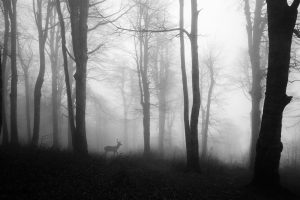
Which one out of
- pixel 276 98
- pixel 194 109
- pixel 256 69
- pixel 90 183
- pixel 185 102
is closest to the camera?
pixel 90 183

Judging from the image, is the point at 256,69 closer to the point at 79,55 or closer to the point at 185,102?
the point at 185,102

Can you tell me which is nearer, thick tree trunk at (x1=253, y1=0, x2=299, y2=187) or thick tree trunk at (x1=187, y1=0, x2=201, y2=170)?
thick tree trunk at (x1=253, y1=0, x2=299, y2=187)

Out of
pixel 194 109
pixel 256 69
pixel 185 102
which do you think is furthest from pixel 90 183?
pixel 256 69

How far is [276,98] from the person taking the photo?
20.6ft

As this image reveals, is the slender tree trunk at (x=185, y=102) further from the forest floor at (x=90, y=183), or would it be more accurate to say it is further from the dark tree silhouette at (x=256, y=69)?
the dark tree silhouette at (x=256, y=69)

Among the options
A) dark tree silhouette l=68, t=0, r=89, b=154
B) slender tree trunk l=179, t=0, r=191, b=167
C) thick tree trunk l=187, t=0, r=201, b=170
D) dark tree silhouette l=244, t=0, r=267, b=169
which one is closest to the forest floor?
thick tree trunk l=187, t=0, r=201, b=170

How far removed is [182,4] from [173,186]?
7950 mm

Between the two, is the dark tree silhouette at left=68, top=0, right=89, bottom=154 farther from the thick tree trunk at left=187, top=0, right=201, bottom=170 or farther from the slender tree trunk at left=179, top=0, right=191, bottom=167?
the thick tree trunk at left=187, top=0, right=201, bottom=170

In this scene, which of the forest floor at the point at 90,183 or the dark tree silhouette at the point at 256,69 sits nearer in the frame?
the forest floor at the point at 90,183

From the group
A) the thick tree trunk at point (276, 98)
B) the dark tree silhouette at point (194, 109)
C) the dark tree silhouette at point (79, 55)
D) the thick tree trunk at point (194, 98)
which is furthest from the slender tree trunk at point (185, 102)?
the dark tree silhouette at point (79, 55)

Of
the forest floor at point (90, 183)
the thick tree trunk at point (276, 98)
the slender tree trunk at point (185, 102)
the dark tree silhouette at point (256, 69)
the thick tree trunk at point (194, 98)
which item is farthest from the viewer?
the dark tree silhouette at point (256, 69)

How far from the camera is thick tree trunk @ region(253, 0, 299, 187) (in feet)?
20.6

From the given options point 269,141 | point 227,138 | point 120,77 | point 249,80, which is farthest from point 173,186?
point 227,138

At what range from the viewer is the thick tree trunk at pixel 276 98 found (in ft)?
20.6
